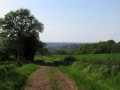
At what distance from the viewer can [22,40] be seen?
40.9 m

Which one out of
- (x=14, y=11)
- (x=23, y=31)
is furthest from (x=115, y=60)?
(x=14, y=11)

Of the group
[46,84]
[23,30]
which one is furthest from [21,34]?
[46,84]

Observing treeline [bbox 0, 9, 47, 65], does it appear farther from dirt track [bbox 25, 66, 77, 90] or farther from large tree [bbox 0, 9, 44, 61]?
dirt track [bbox 25, 66, 77, 90]

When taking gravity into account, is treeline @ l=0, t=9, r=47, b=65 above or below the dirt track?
above

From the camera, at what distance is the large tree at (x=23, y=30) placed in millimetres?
41469

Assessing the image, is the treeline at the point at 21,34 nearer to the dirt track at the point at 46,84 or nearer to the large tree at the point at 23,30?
the large tree at the point at 23,30

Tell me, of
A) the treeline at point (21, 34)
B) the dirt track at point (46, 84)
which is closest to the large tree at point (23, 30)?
the treeline at point (21, 34)

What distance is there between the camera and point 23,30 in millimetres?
44812

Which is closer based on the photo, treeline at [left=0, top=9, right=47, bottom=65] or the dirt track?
the dirt track

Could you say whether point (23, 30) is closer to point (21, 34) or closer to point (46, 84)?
point (21, 34)

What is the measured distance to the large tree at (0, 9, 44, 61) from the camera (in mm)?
41469

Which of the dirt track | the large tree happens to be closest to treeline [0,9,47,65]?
the large tree

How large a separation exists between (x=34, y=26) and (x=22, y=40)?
6996 millimetres

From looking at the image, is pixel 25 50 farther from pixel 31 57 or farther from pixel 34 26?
pixel 34 26
